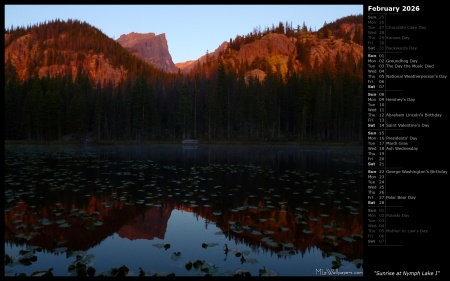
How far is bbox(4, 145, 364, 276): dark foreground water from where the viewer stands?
25.7 feet

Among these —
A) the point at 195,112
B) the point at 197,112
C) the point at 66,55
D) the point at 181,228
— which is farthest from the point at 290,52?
the point at 181,228

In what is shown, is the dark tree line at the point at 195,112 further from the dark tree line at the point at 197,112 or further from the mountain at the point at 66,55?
the mountain at the point at 66,55

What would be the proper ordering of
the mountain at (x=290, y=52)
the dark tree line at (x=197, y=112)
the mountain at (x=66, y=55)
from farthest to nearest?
the mountain at (x=66, y=55)
the mountain at (x=290, y=52)
the dark tree line at (x=197, y=112)

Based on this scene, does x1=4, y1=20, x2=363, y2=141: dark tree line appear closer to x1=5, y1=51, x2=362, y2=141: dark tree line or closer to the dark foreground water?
x1=5, y1=51, x2=362, y2=141: dark tree line

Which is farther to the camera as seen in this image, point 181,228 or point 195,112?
point 195,112

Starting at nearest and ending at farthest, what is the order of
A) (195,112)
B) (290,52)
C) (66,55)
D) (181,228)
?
1. (181,228)
2. (195,112)
3. (290,52)
4. (66,55)

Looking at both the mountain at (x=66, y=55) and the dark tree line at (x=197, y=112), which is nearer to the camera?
the dark tree line at (x=197, y=112)

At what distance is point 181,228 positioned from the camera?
11.2 metres

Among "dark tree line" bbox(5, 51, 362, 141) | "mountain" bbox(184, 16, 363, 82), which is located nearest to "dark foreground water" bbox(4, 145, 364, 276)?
"dark tree line" bbox(5, 51, 362, 141)

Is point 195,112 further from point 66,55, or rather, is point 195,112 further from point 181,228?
point 66,55

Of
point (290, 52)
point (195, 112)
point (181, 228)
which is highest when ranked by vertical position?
point (290, 52)

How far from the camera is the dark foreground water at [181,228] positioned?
25.7ft

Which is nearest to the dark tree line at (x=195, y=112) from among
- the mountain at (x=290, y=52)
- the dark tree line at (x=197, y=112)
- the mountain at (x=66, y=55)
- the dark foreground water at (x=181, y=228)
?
the dark tree line at (x=197, y=112)

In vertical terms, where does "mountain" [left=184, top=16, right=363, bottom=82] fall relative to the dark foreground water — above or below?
above
